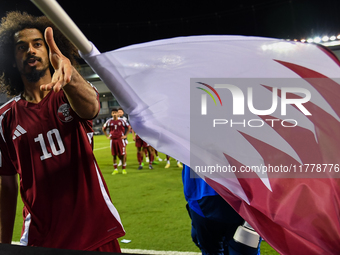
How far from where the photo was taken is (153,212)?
461cm

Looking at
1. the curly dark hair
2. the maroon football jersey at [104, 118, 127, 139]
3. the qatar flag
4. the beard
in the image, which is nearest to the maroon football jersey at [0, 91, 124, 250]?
the beard

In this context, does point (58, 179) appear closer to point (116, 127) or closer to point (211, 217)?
point (211, 217)

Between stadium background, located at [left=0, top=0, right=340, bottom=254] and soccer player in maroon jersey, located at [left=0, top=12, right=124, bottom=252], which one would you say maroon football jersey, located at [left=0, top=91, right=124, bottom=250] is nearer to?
soccer player in maroon jersey, located at [left=0, top=12, right=124, bottom=252]

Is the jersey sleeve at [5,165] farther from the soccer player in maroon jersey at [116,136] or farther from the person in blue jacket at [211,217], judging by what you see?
the soccer player in maroon jersey at [116,136]

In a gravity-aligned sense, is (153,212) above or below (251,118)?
below

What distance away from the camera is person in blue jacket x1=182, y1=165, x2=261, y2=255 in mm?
1821

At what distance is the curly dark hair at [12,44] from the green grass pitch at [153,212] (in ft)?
7.43

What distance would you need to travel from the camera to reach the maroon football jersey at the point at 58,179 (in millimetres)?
1503

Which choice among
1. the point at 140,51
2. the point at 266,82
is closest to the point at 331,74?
the point at 266,82

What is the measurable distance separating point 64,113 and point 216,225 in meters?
1.16

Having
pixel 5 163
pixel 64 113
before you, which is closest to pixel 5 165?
pixel 5 163

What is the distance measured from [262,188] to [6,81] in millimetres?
1638

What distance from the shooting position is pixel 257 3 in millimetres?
21250

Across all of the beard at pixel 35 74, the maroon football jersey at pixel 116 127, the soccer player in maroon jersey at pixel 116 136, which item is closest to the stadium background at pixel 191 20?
the soccer player in maroon jersey at pixel 116 136
